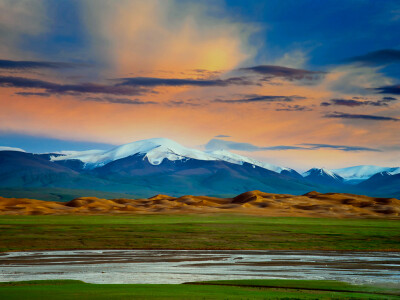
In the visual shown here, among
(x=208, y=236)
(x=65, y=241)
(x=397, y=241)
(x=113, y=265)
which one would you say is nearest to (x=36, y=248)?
(x=65, y=241)

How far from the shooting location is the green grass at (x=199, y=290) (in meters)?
31.2

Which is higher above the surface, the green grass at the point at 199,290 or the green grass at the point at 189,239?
the green grass at the point at 189,239

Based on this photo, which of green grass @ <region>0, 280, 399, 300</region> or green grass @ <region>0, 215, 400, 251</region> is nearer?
green grass @ <region>0, 280, 399, 300</region>

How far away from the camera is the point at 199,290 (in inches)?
1351

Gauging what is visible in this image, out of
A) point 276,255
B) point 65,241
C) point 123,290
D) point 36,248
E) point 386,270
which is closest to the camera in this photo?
point 123,290

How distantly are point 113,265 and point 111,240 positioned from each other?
26973 mm

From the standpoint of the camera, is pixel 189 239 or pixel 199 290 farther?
pixel 189 239

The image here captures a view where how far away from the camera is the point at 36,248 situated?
6600cm

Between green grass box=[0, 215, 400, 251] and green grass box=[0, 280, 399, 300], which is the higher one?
green grass box=[0, 215, 400, 251]

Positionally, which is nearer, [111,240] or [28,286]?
[28,286]

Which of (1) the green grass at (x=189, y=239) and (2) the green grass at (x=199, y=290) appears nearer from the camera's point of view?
(2) the green grass at (x=199, y=290)

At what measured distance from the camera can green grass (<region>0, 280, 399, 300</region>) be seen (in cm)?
3123

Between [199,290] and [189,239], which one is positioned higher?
[189,239]

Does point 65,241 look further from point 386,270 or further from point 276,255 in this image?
point 386,270
